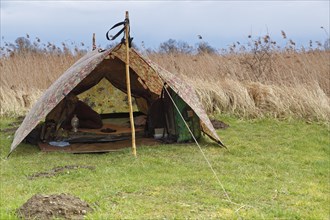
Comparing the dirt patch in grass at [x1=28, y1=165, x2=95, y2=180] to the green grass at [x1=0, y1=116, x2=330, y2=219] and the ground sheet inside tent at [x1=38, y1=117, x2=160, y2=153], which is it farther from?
the ground sheet inside tent at [x1=38, y1=117, x2=160, y2=153]

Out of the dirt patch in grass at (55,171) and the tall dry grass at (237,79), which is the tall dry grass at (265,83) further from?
the dirt patch in grass at (55,171)

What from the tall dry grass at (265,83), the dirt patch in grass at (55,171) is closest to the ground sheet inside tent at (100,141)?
the dirt patch in grass at (55,171)

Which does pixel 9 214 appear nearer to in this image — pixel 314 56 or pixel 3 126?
pixel 3 126

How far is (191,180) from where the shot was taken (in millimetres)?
4949

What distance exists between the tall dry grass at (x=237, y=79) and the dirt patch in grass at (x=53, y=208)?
5811 mm

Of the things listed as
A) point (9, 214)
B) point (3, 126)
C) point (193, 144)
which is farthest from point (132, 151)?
point (3, 126)

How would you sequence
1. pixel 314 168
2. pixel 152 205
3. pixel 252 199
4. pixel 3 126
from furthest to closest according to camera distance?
1. pixel 3 126
2. pixel 314 168
3. pixel 252 199
4. pixel 152 205

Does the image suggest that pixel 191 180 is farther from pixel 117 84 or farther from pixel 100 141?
pixel 117 84

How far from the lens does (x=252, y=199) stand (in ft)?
14.4

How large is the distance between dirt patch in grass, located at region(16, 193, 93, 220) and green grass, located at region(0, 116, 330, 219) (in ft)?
0.34

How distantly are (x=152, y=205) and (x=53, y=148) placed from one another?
3.05 metres

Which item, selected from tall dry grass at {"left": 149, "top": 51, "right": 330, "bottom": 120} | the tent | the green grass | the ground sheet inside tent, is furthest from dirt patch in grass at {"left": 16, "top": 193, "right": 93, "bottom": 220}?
tall dry grass at {"left": 149, "top": 51, "right": 330, "bottom": 120}

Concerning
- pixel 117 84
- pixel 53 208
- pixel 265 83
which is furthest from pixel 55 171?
pixel 265 83

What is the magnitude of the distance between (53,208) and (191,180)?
1.69m
